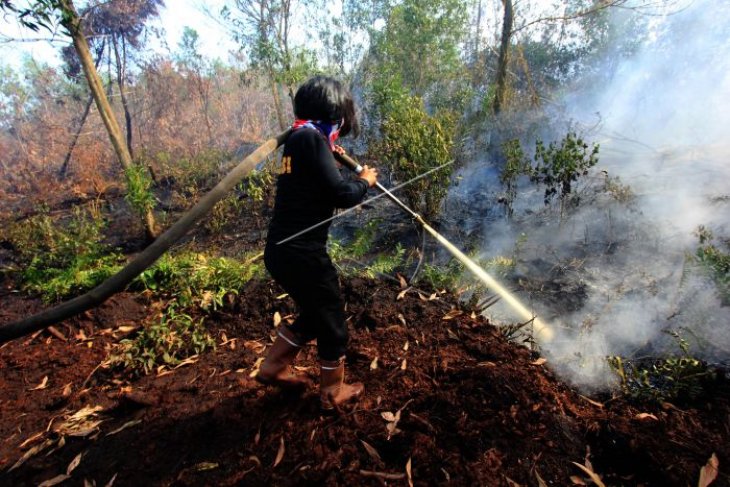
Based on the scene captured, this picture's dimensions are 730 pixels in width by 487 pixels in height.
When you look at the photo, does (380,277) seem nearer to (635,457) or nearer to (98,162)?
(635,457)

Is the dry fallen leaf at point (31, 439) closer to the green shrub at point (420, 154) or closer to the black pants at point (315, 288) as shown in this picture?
the black pants at point (315, 288)

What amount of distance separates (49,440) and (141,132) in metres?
15.1

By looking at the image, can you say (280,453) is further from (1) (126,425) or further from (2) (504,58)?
(2) (504,58)

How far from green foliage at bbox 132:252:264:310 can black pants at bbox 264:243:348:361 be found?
1.74m

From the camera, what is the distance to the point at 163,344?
9.98 ft

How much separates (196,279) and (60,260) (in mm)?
2447

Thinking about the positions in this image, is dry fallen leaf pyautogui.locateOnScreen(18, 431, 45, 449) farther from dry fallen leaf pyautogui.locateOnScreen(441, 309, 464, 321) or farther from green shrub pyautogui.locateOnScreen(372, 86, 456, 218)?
green shrub pyautogui.locateOnScreen(372, 86, 456, 218)

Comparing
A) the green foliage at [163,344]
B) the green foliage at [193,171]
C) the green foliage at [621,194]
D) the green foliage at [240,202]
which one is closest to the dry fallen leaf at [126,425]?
the green foliage at [163,344]

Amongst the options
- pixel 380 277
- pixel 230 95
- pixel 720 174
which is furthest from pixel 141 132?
pixel 720 174

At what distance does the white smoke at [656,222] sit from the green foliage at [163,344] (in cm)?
273

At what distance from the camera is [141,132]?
47.3ft

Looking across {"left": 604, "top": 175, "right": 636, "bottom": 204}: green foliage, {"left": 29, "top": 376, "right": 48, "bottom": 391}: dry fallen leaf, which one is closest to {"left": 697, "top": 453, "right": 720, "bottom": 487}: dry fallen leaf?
{"left": 604, "top": 175, "right": 636, "bottom": 204}: green foliage

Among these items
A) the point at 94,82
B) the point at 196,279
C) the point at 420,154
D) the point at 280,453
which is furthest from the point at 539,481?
the point at 94,82

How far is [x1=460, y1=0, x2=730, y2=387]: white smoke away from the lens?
9.19 ft
